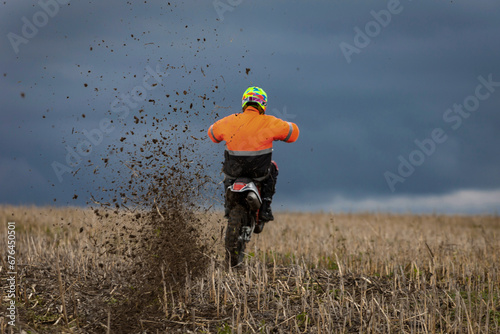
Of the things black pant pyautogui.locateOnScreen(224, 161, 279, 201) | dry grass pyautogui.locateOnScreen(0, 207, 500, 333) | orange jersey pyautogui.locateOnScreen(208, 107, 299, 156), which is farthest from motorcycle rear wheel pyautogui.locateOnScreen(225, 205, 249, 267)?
orange jersey pyautogui.locateOnScreen(208, 107, 299, 156)

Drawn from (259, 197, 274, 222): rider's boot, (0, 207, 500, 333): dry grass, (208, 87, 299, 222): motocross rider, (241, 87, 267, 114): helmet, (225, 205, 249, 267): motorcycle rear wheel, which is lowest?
(0, 207, 500, 333): dry grass

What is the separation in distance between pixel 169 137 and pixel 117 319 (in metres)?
2.67

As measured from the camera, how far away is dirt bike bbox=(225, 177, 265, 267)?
25.9 feet

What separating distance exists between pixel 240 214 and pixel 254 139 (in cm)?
121

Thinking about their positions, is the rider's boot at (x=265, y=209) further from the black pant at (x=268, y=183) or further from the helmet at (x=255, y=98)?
the helmet at (x=255, y=98)

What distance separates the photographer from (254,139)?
8133 mm

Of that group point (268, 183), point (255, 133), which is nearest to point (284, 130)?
point (255, 133)

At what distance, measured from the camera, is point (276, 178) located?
27.8 feet

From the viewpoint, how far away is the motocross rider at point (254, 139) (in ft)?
26.7

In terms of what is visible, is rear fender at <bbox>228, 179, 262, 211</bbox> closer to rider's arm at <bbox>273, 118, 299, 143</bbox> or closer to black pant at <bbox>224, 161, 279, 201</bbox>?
black pant at <bbox>224, 161, 279, 201</bbox>

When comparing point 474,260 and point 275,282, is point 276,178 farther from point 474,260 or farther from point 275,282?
point 474,260

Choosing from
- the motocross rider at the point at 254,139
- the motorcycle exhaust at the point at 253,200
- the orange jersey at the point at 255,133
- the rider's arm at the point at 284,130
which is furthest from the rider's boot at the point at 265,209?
the rider's arm at the point at 284,130

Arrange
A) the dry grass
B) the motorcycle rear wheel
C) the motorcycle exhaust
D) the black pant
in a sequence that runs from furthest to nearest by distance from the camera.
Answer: the black pant, the motorcycle rear wheel, the motorcycle exhaust, the dry grass

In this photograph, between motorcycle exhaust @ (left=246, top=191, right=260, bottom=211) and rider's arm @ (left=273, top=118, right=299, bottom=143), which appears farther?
rider's arm @ (left=273, top=118, right=299, bottom=143)
